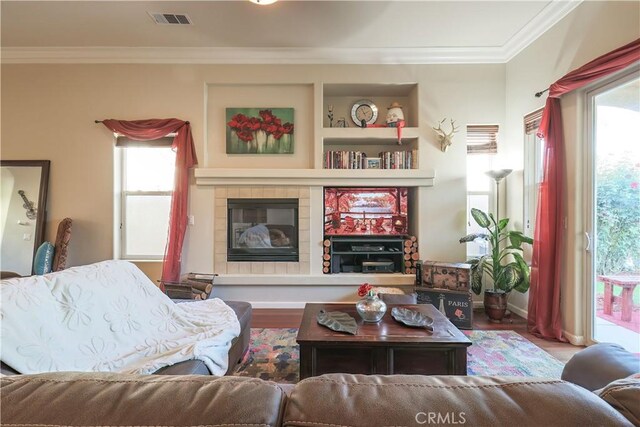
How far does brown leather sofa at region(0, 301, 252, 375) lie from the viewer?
4.46 feet

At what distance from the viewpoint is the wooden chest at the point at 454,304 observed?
10.4ft

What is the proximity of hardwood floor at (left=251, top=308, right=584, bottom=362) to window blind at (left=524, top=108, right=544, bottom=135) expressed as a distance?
Result: 2.09m

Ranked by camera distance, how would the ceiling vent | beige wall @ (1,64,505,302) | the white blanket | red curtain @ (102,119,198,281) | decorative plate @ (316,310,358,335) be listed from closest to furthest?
the white blanket, decorative plate @ (316,310,358,335), the ceiling vent, red curtain @ (102,119,198,281), beige wall @ (1,64,505,302)

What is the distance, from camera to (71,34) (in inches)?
136

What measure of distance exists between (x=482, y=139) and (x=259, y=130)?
112 inches

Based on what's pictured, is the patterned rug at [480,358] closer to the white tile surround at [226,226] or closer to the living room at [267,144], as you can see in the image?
the living room at [267,144]

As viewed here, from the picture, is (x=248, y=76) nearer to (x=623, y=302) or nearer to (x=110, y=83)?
(x=110, y=83)

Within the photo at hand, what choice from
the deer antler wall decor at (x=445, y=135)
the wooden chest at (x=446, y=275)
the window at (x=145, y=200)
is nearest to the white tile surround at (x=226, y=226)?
the window at (x=145, y=200)

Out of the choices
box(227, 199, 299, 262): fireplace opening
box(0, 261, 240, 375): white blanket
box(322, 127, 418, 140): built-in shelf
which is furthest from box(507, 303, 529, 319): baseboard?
box(0, 261, 240, 375): white blanket

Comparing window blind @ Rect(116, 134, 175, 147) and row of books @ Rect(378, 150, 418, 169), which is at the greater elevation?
window blind @ Rect(116, 134, 175, 147)

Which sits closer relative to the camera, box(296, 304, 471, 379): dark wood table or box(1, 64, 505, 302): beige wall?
box(296, 304, 471, 379): dark wood table

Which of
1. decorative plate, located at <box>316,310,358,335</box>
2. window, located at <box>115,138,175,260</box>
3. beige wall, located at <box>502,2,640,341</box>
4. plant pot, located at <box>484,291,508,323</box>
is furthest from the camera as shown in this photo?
window, located at <box>115,138,175,260</box>

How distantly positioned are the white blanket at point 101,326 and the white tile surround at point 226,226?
5.87ft

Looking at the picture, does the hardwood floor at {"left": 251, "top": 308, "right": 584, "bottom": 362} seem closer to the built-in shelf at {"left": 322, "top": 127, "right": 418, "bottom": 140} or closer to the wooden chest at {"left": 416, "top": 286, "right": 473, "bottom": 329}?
the wooden chest at {"left": 416, "top": 286, "right": 473, "bottom": 329}
